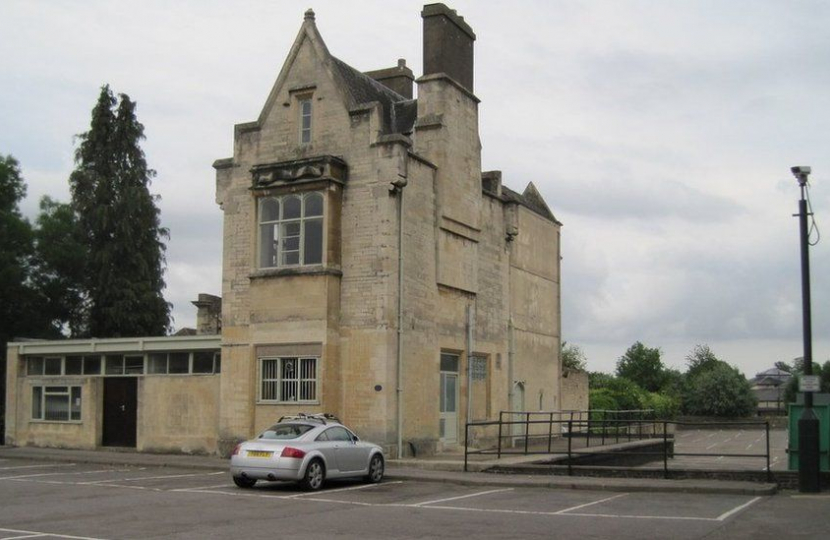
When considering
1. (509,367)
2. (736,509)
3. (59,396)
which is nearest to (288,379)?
(509,367)

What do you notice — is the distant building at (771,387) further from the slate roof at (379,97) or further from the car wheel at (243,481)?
the car wheel at (243,481)

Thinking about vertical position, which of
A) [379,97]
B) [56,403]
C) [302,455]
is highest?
[379,97]

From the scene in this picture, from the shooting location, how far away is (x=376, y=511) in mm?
16625

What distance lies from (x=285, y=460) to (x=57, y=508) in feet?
14.2

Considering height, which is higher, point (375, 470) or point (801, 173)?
point (801, 173)

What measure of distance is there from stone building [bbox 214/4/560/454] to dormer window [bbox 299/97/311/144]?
4 centimetres

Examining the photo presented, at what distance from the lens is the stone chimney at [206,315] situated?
39.5 m

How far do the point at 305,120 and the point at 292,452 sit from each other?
12139mm

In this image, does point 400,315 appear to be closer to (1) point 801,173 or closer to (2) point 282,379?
(2) point 282,379

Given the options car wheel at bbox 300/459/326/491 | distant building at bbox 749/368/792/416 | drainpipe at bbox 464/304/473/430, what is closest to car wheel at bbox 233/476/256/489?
car wheel at bbox 300/459/326/491

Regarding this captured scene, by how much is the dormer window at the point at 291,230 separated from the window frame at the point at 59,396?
853 centimetres

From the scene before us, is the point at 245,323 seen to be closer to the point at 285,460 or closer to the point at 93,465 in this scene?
the point at 93,465

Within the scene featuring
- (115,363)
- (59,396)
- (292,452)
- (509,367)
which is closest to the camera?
(292,452)

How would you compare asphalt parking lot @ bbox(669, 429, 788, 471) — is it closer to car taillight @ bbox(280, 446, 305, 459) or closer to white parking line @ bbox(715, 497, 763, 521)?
white parking line @ bbox(715, 497, 763, 521)
